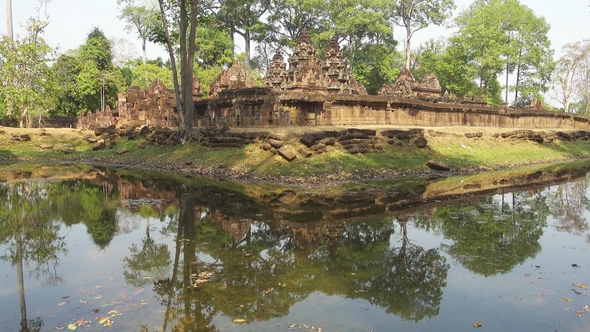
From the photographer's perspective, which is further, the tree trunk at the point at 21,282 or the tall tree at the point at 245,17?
the tall tree at the point at 245,17

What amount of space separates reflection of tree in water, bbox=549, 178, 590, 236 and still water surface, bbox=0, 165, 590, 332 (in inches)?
3.0

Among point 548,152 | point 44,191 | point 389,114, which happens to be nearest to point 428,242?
point 44,191

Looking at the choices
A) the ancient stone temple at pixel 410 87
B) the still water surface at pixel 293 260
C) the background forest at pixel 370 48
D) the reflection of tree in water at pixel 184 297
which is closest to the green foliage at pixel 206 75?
the background forest at pixel 370 48

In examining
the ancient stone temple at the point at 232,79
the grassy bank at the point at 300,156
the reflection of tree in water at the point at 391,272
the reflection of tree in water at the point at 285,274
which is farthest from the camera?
the ancient stone temple at the point at 232,79

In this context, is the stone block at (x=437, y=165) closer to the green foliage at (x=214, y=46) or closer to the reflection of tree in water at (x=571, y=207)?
the reflection of tree in water at (x=571, y=207)

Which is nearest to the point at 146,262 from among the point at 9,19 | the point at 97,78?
the point at 9,19

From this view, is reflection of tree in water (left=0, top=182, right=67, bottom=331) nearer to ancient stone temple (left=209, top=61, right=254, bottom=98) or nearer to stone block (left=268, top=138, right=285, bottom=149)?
stone block (left=268, top=138, right=285, bottom=149)

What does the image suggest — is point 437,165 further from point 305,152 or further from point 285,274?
point 285,274

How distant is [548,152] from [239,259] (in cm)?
2254

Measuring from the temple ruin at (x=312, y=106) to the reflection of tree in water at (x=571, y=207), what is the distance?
8921mm

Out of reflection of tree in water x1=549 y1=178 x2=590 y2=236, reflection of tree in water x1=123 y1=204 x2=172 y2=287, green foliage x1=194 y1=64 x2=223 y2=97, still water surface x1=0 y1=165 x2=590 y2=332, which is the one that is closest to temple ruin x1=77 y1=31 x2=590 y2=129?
still water surface x1=0 y1=165 x2=590 y2=332

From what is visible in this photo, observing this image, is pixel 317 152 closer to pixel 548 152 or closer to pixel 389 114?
pixel 389 114

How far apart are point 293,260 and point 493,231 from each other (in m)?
4.41

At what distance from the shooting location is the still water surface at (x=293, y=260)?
4.88 metres
